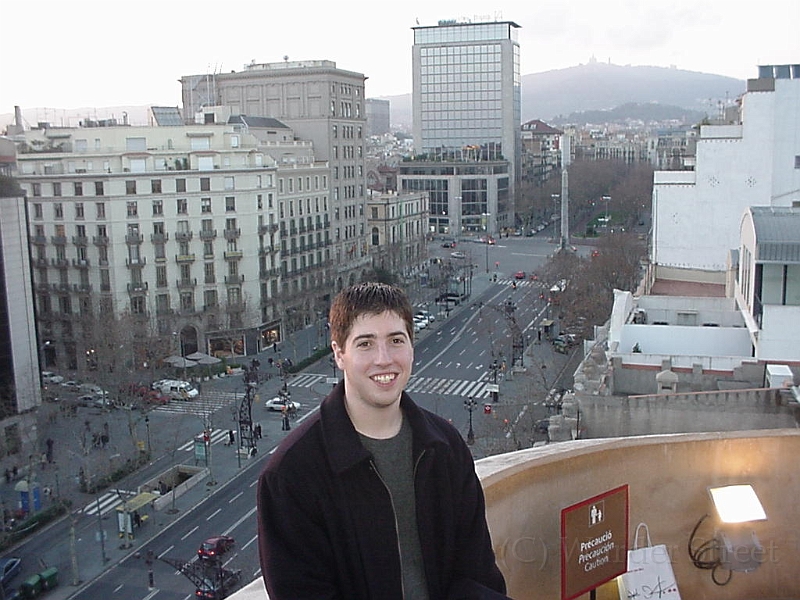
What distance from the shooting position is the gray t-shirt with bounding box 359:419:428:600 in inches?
147

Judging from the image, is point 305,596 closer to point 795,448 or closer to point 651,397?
point 795,448

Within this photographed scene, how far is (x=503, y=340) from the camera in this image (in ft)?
156

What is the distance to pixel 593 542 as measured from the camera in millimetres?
6660

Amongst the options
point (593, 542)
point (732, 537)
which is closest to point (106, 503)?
point (732, 537)

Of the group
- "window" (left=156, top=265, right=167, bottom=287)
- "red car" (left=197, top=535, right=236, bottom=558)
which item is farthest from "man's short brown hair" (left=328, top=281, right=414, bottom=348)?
"window" (left=156, top=265, right=167, bottom=287)

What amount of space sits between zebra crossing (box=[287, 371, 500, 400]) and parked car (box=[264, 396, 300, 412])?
3.43 meters

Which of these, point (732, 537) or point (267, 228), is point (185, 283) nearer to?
point (267, 228)

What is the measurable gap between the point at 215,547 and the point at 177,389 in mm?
17249

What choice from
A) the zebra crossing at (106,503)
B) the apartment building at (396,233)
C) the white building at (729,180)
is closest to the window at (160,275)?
the zebra crossing at (106,503)

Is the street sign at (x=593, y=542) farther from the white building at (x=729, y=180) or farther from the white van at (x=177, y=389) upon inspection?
the white van at (x=177, y=389)

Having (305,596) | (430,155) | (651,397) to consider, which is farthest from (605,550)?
(430,155)

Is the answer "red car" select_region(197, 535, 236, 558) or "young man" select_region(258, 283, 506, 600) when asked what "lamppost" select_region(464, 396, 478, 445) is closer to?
"red car" select_region(197, 535, 236, 558)

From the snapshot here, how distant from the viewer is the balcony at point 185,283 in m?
44.0

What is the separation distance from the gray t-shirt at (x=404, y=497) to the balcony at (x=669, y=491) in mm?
2682
